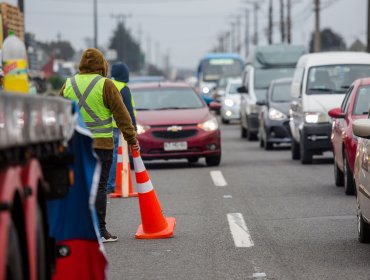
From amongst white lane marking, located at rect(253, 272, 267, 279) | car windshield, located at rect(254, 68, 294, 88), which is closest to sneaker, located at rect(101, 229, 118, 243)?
white lane marking, located at rect(253, 272, 267, 279)

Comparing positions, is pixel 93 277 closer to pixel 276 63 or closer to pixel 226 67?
pixel 276 63

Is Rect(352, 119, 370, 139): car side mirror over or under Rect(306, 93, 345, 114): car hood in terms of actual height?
over

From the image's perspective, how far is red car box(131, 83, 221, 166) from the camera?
71.3ft

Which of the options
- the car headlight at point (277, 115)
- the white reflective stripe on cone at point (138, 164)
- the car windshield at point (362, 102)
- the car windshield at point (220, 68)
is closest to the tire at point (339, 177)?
the car windshield at point (362, 102)

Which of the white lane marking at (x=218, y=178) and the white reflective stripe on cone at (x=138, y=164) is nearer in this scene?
the white reflective stripe on cone at (x=138, y=164)

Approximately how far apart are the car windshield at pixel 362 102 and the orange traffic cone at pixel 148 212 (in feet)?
16.9

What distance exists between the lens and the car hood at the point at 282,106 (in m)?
27.6

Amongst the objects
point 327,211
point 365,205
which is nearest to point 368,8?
point 327,211

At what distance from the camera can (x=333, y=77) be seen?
872 inches

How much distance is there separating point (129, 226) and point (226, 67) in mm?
54648

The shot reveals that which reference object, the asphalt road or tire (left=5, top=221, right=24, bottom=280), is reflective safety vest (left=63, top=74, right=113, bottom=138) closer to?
the asphalt road

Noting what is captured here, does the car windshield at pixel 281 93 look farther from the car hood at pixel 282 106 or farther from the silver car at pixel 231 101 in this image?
the silver car at pixel 231 101

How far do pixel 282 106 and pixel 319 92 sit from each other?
5.85m

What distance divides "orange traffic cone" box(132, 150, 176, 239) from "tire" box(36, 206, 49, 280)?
5.10 meters
